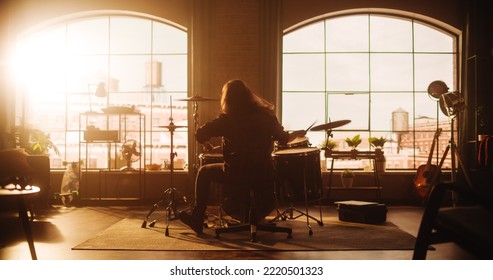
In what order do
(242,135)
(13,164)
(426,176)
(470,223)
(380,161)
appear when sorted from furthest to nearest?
1. (380,161)
2. (426,176)
3. (13,164)
4. (242,135)
5. (470,223)

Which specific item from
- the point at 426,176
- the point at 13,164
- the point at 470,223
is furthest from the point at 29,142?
the point at 470,223

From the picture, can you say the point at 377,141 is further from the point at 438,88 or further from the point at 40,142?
the point at 40,142

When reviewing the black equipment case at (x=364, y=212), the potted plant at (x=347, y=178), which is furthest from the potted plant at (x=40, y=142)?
the potted plant at (x=347, y=178)

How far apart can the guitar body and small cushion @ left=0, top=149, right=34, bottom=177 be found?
4.39 m

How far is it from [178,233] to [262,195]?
2.57ft

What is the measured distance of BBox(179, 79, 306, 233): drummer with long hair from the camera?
10.9ft

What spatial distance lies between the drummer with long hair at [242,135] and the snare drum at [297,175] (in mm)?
431

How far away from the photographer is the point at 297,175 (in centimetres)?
391

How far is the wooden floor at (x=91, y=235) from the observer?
288cm

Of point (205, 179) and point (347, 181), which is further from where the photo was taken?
point (347, 181)

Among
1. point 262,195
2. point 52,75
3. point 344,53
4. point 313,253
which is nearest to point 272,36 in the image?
point 344,53

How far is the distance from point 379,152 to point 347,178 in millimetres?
532

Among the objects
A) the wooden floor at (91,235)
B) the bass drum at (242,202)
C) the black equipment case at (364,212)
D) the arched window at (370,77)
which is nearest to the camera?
the wooden floor at (91,235)

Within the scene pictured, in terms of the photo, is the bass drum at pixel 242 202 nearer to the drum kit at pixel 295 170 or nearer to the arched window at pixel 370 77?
the drum kit at pixel 295 170
